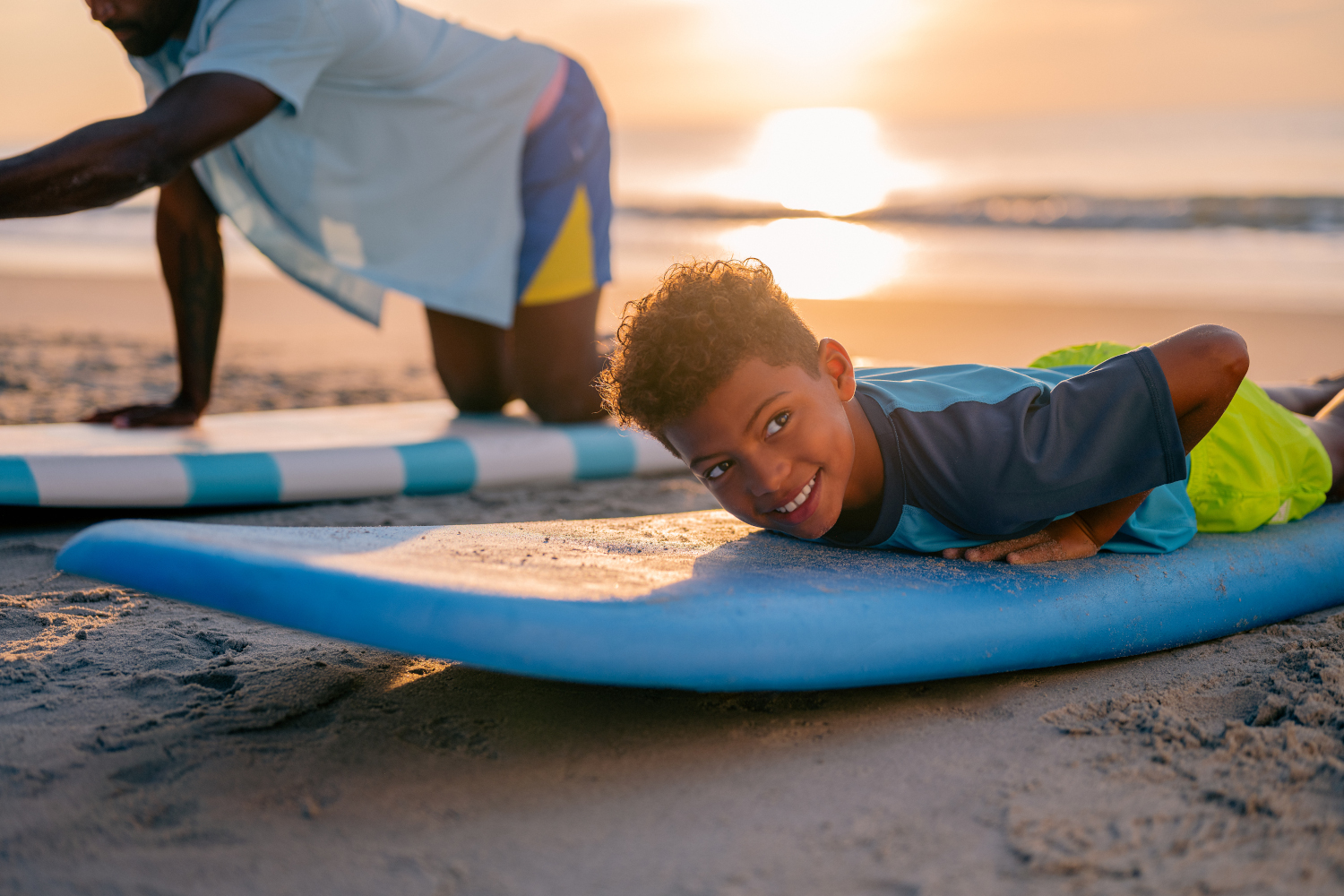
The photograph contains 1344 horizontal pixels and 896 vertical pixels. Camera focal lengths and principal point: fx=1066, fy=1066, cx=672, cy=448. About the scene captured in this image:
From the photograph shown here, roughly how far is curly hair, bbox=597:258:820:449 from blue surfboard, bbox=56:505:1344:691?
0.29 metres

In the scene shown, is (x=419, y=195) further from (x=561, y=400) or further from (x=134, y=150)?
(x=134, y=150)

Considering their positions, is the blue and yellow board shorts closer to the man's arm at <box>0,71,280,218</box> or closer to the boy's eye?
the man's arm at <box>0,71,280,218</box>

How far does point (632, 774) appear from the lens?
1.50 m

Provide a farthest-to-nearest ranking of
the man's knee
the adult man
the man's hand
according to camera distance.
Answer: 1. the man's knee
2. the man's hand
3. the adult man

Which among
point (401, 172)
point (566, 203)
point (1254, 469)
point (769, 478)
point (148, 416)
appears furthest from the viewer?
point (566, 203)

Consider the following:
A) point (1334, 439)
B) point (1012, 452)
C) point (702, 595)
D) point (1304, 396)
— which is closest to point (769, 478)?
point (702, 595)

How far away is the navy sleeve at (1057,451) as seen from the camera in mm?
1783

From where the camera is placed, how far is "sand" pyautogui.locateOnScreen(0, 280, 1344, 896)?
1259mm

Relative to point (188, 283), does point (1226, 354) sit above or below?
below

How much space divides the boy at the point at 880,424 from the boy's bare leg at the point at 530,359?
1.62m

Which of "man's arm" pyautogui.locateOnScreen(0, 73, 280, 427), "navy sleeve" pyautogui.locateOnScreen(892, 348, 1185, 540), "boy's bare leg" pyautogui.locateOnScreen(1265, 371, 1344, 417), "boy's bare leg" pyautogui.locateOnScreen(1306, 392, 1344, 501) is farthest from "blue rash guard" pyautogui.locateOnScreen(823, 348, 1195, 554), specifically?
"man's arm" pyautogui.locateOnScreen(0, 73, 280, 427)

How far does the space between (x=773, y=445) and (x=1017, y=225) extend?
37.4 ft

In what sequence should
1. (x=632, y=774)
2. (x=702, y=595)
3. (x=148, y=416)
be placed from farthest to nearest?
(x=148, y=416)
(x=702, y=595)
(x=632, y=774)

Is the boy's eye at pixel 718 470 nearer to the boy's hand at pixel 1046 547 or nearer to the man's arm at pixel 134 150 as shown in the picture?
the boy's hand at pixel 1046 547
